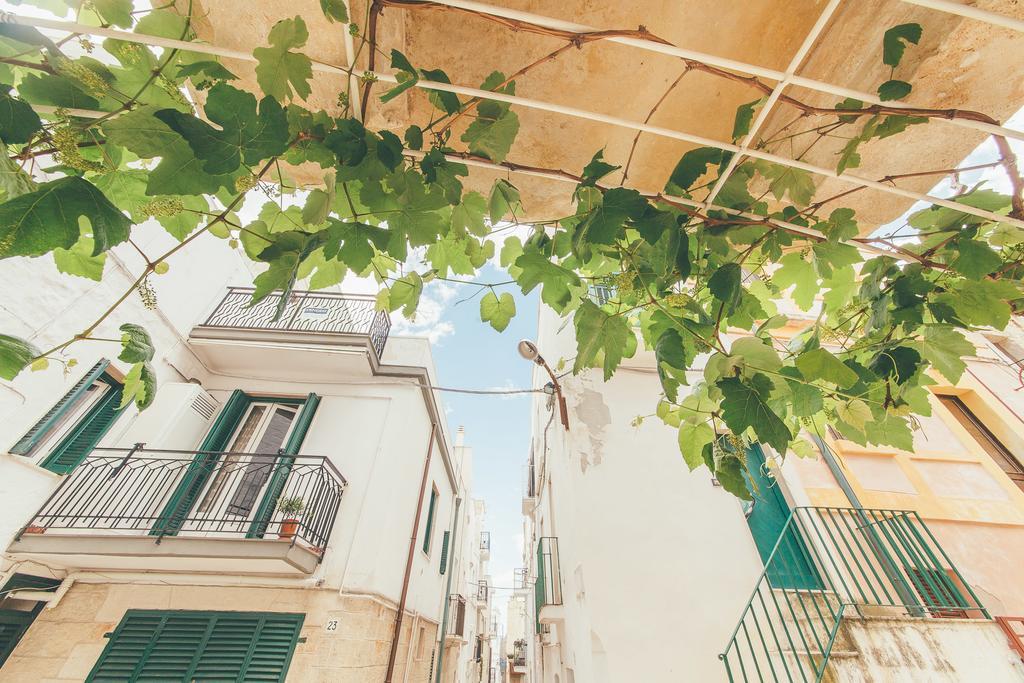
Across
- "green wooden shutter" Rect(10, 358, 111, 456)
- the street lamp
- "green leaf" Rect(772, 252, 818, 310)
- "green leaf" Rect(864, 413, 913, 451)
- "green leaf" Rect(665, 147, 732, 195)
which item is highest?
the street lamp

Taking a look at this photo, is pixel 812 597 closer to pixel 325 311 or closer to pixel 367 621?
pixel 367 621

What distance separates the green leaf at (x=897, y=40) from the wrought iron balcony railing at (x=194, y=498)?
19.2 ft

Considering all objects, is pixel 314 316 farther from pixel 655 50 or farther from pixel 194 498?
pixel 655 50

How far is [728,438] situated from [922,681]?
4.00m

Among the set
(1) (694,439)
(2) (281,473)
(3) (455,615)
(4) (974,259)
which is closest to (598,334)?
(1) (694,439)

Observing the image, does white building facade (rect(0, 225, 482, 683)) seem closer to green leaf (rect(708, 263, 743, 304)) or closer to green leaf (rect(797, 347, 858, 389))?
green leaf (rect(708, 263, 743, 304))

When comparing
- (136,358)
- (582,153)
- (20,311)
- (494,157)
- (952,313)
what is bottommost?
(136,358)

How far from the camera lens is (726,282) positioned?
3.83 feet

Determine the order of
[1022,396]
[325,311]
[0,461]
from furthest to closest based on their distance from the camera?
[325,311] < [1022,396] < [0,461]

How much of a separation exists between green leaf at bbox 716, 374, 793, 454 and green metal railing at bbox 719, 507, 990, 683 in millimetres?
3387

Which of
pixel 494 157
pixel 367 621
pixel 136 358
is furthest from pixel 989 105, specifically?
pixel 367 621

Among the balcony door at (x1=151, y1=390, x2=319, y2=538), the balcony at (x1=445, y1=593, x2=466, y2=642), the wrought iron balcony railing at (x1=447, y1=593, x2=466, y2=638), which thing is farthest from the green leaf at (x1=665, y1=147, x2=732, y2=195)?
the wrought iron balcony railing at (x1=447, y1=593, x2=466, y2=638)

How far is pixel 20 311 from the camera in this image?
13.2 ft

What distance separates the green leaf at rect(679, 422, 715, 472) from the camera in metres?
1.48
